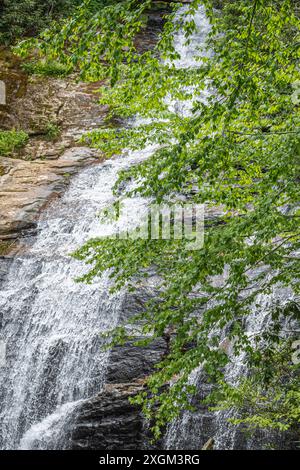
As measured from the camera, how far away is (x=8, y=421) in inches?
398

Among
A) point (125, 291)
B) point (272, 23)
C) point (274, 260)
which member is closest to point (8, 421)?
point (125, 291)

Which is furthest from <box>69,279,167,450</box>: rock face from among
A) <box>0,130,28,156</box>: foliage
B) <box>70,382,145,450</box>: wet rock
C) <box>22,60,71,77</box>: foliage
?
<box>22,60,71,77</box>: foliage

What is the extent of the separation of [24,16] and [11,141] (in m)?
7.02

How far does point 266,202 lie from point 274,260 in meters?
0.89

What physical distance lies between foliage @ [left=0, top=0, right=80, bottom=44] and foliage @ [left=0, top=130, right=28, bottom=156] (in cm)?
559

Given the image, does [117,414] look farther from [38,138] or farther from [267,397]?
[38,138]

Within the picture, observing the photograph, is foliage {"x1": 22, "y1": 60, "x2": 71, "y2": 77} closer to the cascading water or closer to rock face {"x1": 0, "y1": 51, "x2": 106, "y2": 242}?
rock face {"x1": 0, "y1": 51, "x2": 106, "y2": 242}

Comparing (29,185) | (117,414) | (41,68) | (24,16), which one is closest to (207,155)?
(117,414)

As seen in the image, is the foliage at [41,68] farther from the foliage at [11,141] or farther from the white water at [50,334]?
the white water at [50,334]

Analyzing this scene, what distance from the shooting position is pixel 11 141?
16906 millimetres

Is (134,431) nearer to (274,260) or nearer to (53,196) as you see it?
(274,260)

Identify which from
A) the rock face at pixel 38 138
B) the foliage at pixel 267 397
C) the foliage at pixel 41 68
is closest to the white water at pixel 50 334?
the rock face at pixel 38 138

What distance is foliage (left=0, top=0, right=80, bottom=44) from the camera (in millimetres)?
20906

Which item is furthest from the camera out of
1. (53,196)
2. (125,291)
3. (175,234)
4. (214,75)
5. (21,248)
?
(53,196)
